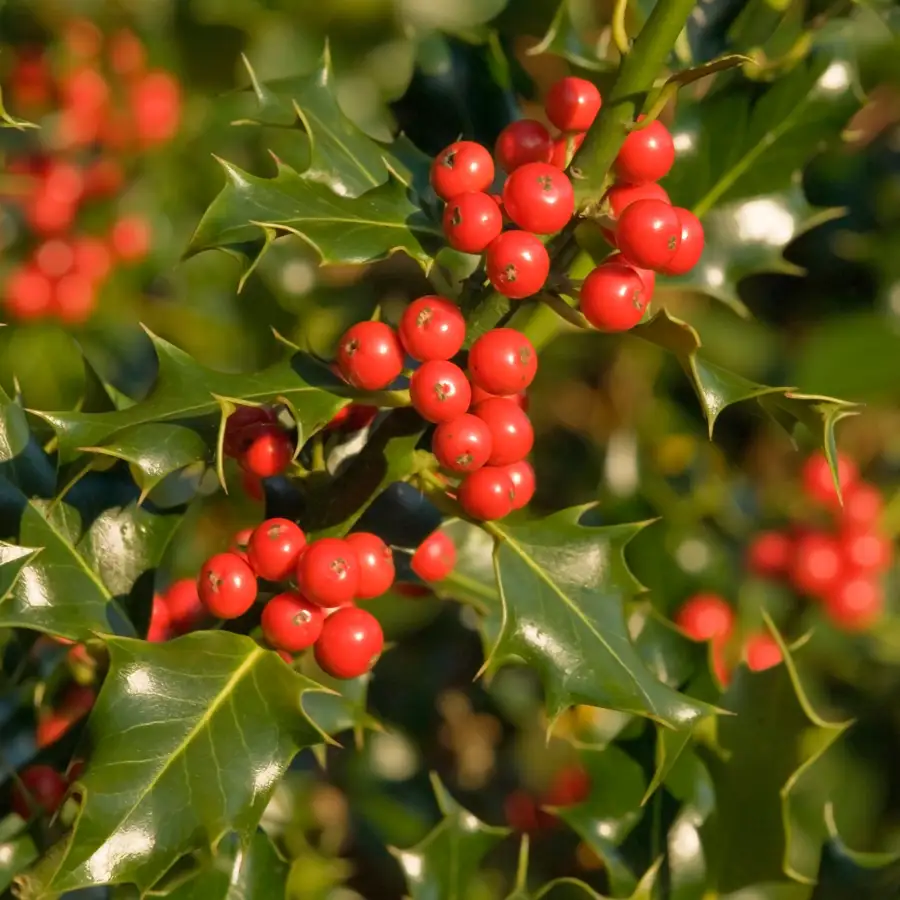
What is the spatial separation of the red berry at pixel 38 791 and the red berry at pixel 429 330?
1.83 feet

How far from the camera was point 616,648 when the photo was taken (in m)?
0.98

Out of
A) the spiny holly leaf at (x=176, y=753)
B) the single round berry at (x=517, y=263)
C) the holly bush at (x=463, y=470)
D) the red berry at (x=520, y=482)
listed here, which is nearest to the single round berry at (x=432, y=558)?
the holly bush at (x=463, y=470)

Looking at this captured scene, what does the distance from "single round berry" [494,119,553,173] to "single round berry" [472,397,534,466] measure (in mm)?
206

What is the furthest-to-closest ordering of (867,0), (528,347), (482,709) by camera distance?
(482,709)
(867,0)
(528,347)

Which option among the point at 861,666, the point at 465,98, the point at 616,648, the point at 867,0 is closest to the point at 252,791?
the point at 616,648

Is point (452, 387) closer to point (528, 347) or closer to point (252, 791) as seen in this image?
point (528, 347)

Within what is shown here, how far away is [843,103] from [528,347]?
2.10ft

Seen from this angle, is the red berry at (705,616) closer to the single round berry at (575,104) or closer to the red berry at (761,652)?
the red berry at (761,652)

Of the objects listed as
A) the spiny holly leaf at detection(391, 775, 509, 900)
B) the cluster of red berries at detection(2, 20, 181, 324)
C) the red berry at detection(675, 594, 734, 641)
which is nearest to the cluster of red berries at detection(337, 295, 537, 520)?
the spiny holly leaf at detection(391, 775, 509, 900)

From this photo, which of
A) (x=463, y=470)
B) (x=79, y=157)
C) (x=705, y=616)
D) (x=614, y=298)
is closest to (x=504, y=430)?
(x=463, y=470)

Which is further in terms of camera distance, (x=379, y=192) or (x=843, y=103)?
(x=843, y=103)

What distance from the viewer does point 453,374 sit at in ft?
2.94

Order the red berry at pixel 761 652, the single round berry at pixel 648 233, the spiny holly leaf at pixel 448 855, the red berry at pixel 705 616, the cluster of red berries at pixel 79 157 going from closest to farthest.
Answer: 1. the single round berry at pixel 648 233
2. the spiny holly leaf at pixel 448 855
3. the red berry at pixel 705 616
4. the red berry at pixel 761 652
5. the cluster of red berries at pixel 79 157

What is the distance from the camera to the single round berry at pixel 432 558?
1.14 m
